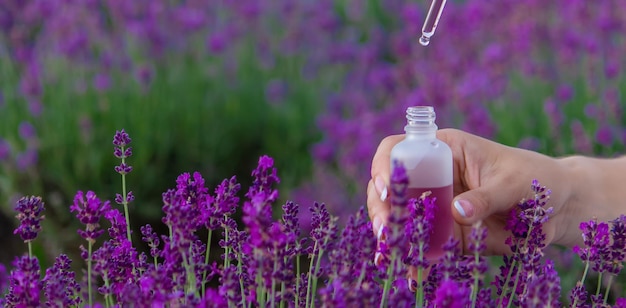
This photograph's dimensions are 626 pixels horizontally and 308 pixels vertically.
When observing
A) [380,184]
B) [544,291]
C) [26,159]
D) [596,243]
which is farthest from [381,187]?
[26,159]

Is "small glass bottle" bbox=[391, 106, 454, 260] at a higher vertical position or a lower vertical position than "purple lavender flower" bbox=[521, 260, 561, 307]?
higher

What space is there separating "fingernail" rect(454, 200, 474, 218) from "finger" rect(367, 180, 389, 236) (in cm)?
18

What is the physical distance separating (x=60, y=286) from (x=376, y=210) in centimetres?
84

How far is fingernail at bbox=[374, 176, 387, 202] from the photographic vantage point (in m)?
1.79

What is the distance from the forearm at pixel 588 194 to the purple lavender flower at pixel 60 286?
1197 millimetres

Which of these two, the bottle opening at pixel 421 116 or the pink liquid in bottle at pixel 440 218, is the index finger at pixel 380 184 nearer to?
the pink liquid in bottle at pixel 440 218

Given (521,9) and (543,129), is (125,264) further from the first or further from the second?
(521,9)

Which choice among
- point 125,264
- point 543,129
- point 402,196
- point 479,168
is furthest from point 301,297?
point 543,129

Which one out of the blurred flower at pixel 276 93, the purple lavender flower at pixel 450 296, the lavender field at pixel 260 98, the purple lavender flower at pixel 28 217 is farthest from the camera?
the blurred flower at pixel 276 93

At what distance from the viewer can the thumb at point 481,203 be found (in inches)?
63.9

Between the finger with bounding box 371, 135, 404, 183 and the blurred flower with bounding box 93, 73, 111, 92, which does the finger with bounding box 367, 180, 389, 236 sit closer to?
the finger with bounding box 371, 135, 404, 183

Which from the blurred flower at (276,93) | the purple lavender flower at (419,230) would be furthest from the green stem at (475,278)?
the blurred flower at (276,93)

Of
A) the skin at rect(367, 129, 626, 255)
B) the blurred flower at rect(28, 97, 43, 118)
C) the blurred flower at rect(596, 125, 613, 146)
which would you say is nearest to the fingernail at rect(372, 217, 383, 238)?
the skin at rect(367, 129, 626, 255)

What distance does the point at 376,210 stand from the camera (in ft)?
6.11
